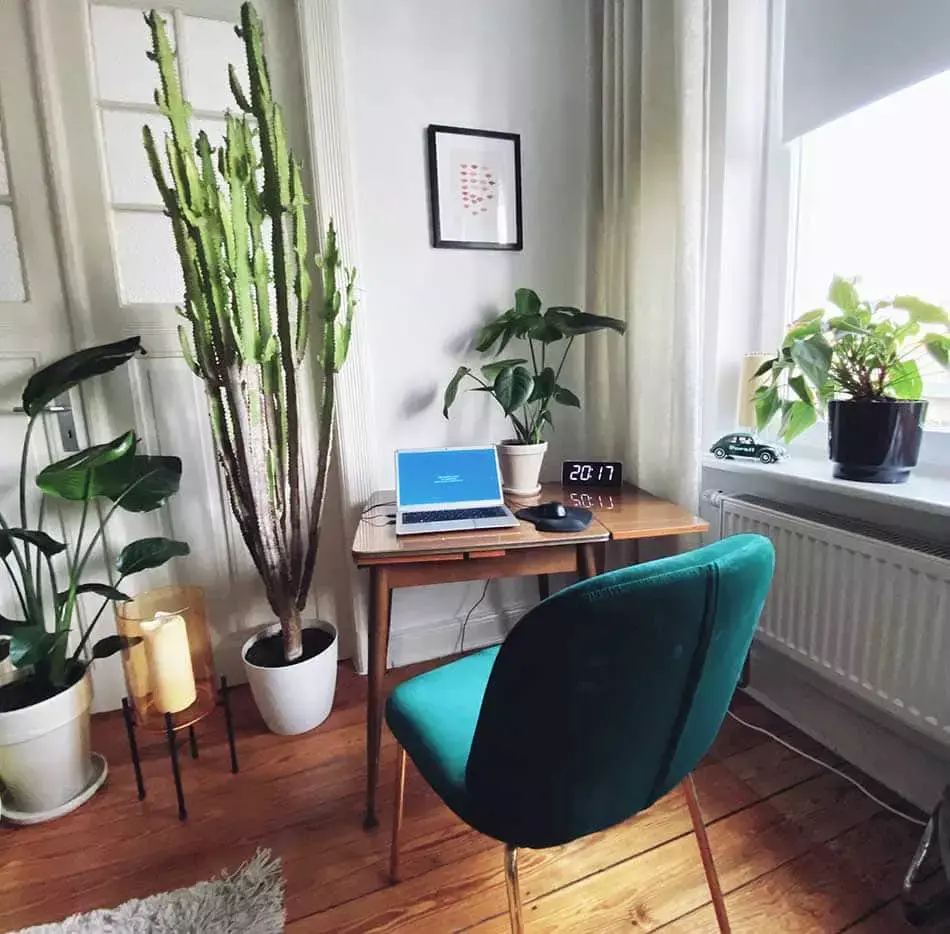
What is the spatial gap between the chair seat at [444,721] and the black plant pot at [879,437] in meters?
0.98

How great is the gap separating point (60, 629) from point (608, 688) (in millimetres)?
1412

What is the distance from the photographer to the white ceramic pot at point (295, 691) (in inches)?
60.5

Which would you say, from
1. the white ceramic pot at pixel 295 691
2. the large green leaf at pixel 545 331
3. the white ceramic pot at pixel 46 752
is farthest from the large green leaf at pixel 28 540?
the large green leaf at pixel 545 331

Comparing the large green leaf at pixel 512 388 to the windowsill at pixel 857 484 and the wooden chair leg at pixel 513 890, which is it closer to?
the windowsill at pixel 857 484

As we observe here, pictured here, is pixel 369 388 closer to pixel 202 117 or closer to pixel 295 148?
pixel 295 148

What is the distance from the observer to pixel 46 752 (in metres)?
1.31

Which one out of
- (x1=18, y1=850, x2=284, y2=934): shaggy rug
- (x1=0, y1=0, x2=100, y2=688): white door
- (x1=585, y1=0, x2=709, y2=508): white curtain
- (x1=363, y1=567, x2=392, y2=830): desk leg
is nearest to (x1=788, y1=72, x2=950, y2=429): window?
(x1=585, y1=0, x2=709, y2=508): white curtain

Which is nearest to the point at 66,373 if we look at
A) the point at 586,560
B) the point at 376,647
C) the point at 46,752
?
the point at 46,752

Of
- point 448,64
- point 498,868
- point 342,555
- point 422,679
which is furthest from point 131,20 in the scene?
point 498,868

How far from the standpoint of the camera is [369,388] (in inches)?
70.2

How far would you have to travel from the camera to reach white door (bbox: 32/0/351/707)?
1490 mm

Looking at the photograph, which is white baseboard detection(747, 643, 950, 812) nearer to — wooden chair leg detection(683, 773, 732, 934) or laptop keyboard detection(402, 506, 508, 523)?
wooden chair leg detection(683, 773, 732, 934)

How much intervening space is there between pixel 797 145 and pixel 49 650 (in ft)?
8.01

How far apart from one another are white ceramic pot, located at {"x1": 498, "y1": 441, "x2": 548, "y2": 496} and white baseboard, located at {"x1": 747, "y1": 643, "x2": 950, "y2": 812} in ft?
2.91
